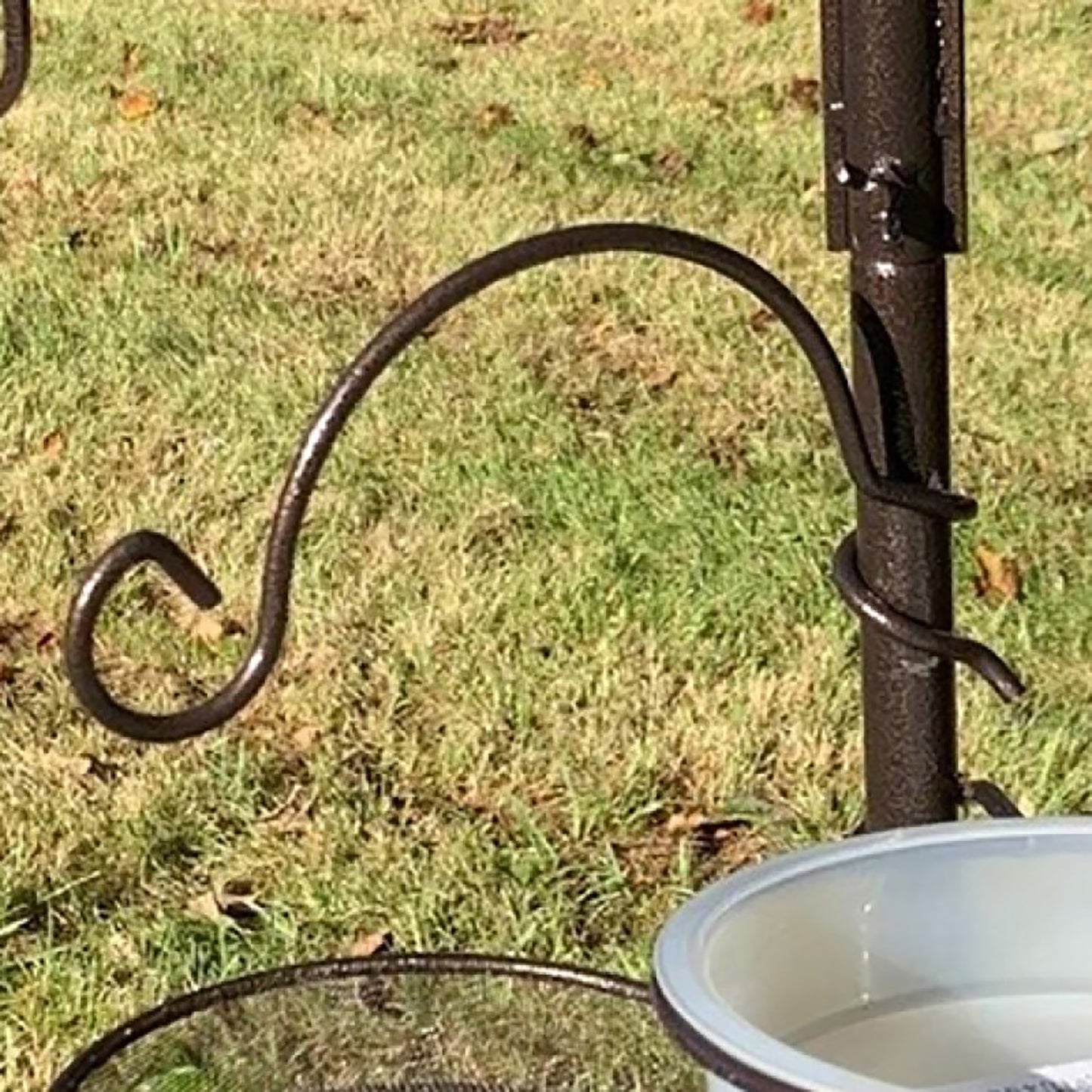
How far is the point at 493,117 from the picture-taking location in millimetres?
4434

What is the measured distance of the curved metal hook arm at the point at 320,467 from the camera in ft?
3.40

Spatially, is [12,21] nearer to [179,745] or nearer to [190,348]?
[179,745]

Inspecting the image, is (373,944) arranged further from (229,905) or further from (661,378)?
(661,378)

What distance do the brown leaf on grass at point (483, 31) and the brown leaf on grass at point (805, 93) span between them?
67cm

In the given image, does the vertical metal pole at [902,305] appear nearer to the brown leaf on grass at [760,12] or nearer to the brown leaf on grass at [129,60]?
the brown leaf on grass at [129,60]

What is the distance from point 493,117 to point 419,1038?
10.1ft

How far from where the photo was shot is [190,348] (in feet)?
11.0

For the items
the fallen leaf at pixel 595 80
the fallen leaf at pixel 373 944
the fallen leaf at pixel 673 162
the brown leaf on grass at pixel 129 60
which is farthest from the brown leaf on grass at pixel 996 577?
the brown leaf on grass at pixel 129 60

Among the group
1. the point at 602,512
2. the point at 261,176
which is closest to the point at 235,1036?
the point at 602,512

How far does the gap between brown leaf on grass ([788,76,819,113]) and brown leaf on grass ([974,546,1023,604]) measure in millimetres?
1911

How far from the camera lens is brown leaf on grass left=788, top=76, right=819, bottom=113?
4520mm

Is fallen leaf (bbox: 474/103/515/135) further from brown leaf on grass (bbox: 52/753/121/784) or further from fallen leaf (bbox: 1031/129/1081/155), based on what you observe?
brown leaf on grass (bbox: 52/753/121/784)

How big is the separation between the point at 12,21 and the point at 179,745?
118 centimetres

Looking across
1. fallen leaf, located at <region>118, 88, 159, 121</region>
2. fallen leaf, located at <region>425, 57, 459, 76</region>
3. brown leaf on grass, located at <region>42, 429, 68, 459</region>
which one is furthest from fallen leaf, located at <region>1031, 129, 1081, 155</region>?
brown leaf on grass, located at <region>42, 429, 68, 459</region>
